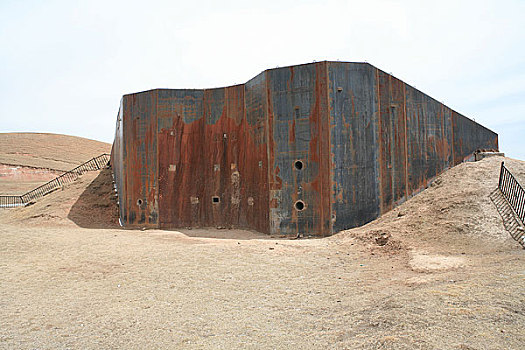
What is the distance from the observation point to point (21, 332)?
5551 millimetres

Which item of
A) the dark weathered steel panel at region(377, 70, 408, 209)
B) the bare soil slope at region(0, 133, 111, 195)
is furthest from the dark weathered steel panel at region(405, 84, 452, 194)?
the bare soil slope at region(0, 133, 111, 195)

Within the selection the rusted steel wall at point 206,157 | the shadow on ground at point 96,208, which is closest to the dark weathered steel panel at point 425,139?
the rusted steel wall at point 206,157

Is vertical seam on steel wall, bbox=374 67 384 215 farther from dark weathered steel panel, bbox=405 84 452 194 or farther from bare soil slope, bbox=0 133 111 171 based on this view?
bare soil slope, bbox=0 133 111 171

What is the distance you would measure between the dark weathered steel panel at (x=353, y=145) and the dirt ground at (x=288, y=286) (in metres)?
0.80

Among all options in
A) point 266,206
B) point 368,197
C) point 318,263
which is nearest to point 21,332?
point 318,263

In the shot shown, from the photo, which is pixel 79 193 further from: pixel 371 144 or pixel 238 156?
pixel 371 144

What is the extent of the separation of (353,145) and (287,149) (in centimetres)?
249

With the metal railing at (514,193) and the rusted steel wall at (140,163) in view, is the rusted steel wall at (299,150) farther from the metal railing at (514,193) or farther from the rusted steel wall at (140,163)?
the rusted steel wall at (140,163)

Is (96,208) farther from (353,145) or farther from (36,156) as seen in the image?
(36,156)

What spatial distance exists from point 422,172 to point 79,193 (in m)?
19.4

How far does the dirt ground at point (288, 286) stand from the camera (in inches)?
197

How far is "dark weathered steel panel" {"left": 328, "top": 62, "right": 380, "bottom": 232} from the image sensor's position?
44.2 ft

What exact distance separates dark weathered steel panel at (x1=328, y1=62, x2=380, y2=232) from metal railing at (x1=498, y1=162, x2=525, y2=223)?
13.5 ft

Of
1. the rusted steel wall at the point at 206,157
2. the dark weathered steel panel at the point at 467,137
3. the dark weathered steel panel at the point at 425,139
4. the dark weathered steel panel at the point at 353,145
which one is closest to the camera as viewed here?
the dark weathered steel panel at the point at 353,145
